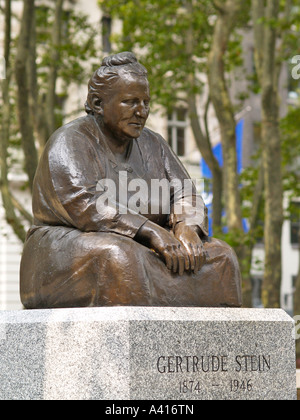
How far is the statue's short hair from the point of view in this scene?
5.59 m

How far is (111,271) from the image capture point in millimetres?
4934

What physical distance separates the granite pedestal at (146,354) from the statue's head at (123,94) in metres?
1.42

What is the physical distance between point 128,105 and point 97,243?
1069 mm

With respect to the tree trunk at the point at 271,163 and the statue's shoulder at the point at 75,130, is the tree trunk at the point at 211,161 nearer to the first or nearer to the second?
the tree trunk at the point at 271,163

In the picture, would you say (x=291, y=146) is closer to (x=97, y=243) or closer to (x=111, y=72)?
(x=111, y=72)

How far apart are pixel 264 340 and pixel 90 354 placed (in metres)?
1.16

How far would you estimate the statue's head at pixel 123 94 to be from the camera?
5.55 meters

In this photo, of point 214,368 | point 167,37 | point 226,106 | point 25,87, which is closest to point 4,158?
point 25,87

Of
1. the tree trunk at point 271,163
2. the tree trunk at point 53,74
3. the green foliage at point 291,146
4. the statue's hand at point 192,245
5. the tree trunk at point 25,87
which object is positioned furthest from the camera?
the green foliage at point 291,146

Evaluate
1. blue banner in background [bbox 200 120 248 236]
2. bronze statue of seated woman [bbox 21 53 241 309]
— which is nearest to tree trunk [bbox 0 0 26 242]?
blue banner in background [bbox 200 120 248 236]

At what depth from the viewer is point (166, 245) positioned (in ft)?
16.8

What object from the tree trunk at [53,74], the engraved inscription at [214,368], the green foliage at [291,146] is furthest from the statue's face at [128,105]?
the green foliage at [291,146]
